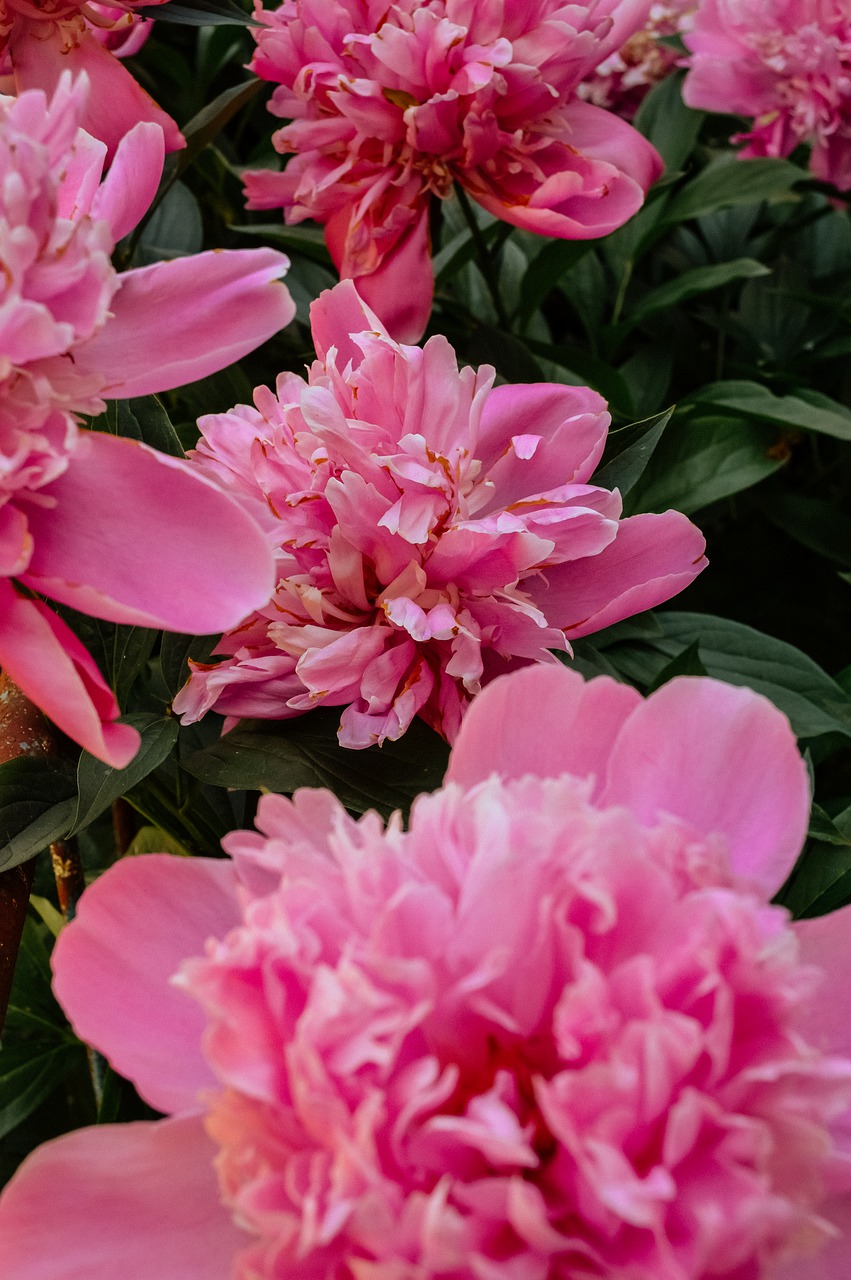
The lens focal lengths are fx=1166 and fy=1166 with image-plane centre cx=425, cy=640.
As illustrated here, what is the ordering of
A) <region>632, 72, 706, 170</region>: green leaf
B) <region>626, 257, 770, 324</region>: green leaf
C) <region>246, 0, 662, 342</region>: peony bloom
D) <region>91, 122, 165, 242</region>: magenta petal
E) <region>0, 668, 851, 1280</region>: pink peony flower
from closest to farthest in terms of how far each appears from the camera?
<region>0, 668, 851, 1280</region>: pink peony flower, <region>91, 122, 165, 242</region>: magenta petal, <region>246, 0, 662, 342</region>: peony bloom, <region>626, 257, 770, 324</region>: green leaf, <region>632, 72, 706, 170</region>: green leaf

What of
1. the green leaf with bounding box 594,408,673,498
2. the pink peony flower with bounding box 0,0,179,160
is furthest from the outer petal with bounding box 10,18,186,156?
the green leaf with bounding box 594,408,673,498

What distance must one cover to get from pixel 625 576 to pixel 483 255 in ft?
1.26

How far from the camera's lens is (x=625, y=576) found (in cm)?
40

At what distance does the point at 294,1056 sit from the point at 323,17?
50 centimetres

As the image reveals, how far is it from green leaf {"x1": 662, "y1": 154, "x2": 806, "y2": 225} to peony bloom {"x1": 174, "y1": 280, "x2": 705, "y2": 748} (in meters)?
0.57

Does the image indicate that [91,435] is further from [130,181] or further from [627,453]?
[627,453]

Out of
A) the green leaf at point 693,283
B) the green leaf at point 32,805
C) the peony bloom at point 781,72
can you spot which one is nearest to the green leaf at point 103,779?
the green leaf at point 32,805

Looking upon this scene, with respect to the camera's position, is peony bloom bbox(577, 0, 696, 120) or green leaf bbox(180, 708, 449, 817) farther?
peony bloom bbox(577, 0, 696, 120)

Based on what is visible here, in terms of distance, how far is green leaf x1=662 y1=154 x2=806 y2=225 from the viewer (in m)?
0.88

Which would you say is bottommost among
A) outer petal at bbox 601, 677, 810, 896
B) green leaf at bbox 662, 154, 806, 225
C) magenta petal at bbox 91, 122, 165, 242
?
green leaf at bbox 662, 154, 806, 225

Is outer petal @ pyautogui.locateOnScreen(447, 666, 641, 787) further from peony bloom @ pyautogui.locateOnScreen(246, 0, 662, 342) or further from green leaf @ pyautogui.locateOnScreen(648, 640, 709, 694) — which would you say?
peony bloom @ pyautogui.locateOnScreen(246, 0, 662, 342)

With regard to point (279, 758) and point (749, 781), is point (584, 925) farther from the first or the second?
point (279, 758)

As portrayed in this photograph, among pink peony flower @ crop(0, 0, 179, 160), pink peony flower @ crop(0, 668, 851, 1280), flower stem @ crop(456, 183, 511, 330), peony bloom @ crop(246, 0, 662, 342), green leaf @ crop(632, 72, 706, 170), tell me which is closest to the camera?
pink peony flower @ crop(0, 668, 851, 1280)

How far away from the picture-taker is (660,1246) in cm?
21
